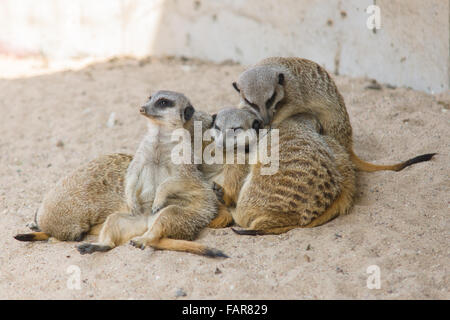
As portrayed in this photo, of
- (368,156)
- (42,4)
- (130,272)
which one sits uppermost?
(42,4)

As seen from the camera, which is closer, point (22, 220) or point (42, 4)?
point (22, 220)

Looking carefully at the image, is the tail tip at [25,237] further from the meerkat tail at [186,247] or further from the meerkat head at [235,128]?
the meerkat head at [235,128]

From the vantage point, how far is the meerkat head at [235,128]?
2.70 meters

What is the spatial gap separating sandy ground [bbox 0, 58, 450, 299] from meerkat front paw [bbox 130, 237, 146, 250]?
22 mm

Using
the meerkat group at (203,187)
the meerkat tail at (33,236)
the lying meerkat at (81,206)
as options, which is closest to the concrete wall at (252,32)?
the meerkat group at (203,187)

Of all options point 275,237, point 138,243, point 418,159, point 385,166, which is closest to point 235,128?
point 275,237

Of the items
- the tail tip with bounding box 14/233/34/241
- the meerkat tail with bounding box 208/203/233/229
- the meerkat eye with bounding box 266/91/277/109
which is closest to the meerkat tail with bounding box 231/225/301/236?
the meerkat tail with bounding box 208/203/233/229

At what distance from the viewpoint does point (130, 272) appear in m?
2.22

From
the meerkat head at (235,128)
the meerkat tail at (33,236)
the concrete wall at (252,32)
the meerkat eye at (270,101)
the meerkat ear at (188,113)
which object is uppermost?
the concrete wall at (252,32)

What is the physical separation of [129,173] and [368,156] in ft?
4.56

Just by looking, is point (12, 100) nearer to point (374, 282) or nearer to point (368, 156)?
point (368, 156)

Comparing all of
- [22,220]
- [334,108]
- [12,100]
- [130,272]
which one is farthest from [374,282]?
[12,100]

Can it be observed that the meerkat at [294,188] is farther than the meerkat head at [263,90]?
No

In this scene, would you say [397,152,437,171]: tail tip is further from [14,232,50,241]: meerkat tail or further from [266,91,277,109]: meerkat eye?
[14,232,50,241]: meerkat tail
